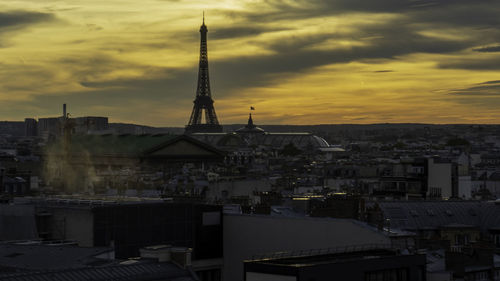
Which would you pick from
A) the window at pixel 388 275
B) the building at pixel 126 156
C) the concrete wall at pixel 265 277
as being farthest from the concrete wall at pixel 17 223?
the building at pixel 126 156

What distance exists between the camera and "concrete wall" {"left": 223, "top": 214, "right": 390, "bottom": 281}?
37.7 metres

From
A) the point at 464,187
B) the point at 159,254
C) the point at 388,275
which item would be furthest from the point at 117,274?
the point at 464,187

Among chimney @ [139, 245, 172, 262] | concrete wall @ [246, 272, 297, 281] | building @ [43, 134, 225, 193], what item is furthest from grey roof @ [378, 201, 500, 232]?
building @ [43, 134, 225, 193]

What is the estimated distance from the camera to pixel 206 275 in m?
41.9

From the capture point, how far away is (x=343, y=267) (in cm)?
2753

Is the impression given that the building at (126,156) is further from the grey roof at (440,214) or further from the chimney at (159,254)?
the chimney at (159,254)

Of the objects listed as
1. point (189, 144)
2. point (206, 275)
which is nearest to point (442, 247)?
point (206, 275)

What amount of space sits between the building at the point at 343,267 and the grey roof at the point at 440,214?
2368 cm

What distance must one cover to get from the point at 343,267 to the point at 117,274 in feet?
18.8

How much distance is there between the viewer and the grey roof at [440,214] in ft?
183

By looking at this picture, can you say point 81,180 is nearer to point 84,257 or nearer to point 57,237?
point 57,237

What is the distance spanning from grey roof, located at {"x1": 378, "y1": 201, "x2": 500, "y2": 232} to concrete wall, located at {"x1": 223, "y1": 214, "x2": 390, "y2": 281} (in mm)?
14493

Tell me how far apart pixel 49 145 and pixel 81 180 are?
1420 inches

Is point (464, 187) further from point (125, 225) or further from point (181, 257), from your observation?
point (181, 257)
